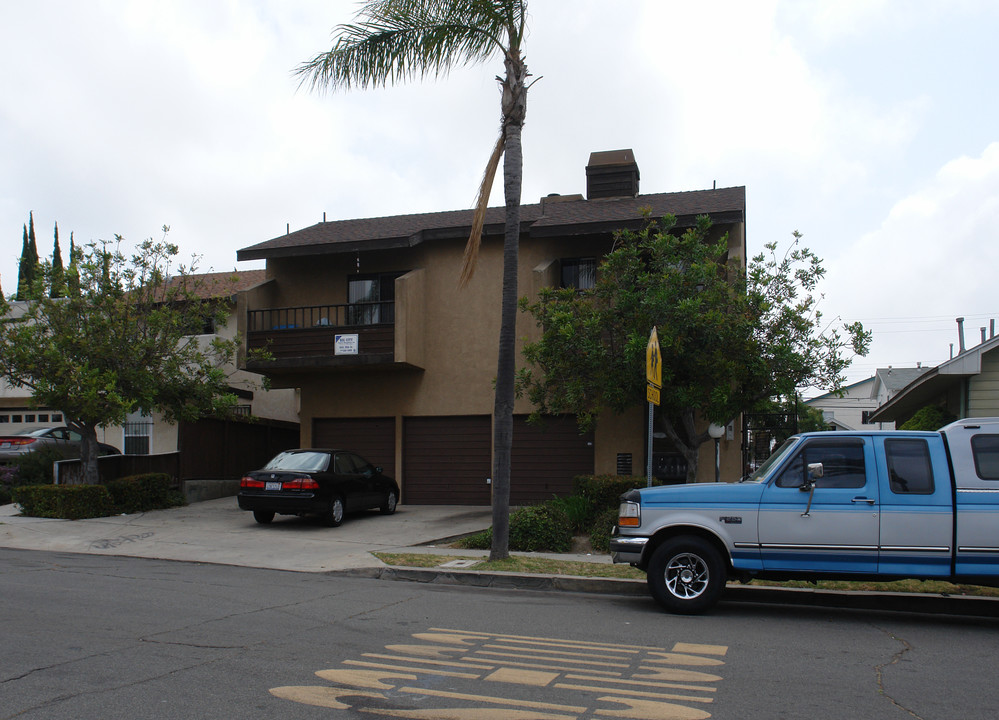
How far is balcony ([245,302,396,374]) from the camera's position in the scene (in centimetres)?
1898

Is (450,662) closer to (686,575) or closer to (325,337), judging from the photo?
(686,575)

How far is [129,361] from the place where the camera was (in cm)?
1653

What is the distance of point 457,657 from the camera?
652 cm

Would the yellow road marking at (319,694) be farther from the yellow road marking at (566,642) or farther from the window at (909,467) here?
the window at (909,467)

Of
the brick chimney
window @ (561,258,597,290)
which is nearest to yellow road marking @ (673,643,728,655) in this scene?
window @ (561,258,597,290)

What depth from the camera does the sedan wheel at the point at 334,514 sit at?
51.0ft

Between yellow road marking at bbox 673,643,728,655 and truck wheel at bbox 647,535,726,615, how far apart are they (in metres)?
1.47

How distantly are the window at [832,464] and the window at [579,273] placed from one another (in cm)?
1091

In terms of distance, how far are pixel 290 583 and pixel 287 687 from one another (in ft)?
16.4

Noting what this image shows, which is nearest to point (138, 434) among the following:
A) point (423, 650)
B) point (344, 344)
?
point (344, 344)

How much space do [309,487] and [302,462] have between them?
841 mm

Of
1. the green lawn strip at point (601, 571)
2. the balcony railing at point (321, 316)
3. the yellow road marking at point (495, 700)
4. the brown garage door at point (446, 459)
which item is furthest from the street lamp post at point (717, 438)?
the yellow road marking at point (495, 700)

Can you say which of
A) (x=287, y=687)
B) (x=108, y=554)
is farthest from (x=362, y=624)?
(x=108, y=554)

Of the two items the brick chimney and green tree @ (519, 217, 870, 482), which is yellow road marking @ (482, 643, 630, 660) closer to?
green tree @ (519, 217, 870, 482)
